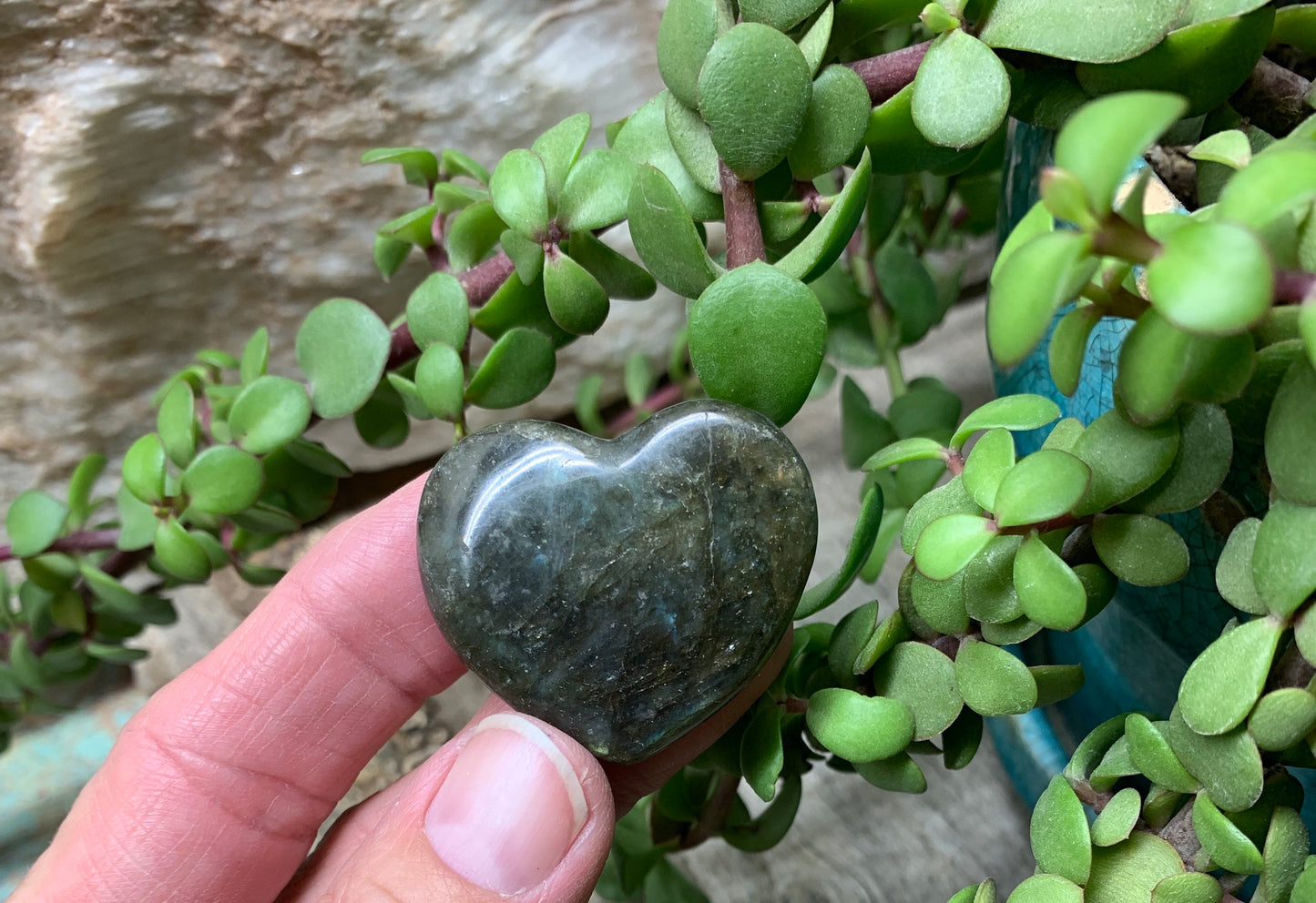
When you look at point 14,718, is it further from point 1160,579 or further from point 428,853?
point 1160,579

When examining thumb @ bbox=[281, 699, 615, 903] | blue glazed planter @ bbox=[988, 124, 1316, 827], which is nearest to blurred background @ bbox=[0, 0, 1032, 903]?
blue glazed planter @ bbox=[988, 124, 1316, 827]

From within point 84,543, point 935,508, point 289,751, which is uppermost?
point 935,508

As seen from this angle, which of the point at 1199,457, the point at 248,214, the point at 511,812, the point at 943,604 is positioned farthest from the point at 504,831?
the point at 248,214

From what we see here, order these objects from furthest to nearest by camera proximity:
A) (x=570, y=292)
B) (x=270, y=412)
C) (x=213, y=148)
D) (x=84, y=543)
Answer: (x=213, y=148) → (x=84, y=543) → (x=270, y=412) → (x=570, y=292)

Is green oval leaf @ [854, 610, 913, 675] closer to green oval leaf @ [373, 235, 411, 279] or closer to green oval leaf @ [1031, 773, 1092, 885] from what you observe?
green oval leaf @ [1031, 773, 1092, 885]

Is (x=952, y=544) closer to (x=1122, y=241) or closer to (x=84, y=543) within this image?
(x=1122, y=241)
